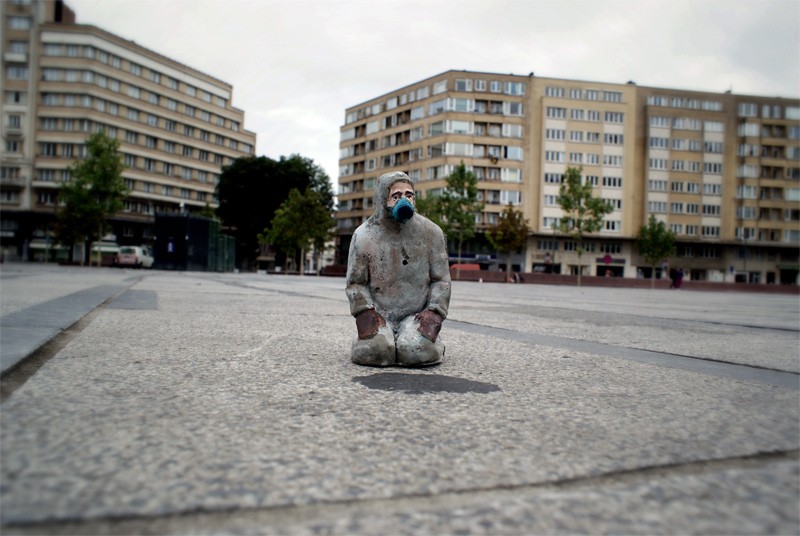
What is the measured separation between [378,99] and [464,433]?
77.1 m

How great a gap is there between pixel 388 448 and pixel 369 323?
181 cm

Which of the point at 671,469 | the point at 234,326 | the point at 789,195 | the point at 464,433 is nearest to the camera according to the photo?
the point at 671,469

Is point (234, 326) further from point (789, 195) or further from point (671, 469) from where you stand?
point (789, 195)

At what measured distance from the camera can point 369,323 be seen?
3.50 metres

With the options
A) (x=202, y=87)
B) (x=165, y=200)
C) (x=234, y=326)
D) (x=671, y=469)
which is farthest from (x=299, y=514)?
(x=202, y=87)

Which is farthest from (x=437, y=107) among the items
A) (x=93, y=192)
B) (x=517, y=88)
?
(x=93, y=192)

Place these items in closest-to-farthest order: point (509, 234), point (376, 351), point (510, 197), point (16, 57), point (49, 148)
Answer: point (376, 351), point (509, 234), point (16, 57), point (49, 148), point (510, 197)

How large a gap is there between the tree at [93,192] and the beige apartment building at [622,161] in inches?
1285

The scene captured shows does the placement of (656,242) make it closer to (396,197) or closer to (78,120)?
(78,120)

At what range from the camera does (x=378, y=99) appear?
7556cm

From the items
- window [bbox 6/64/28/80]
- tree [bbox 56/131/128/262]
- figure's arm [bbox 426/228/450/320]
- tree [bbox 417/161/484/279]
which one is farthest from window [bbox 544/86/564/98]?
figure's arm [bbox 426/228/450/320]

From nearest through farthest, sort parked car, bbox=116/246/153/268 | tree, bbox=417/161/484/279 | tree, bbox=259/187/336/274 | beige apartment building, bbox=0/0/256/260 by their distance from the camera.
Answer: parked car, bbox=116/246/153/268 → tree, bbox=259/187/336/274 → tree, bbox=417/161/484/279 → beige apartment building, bbox=0/0/256/260

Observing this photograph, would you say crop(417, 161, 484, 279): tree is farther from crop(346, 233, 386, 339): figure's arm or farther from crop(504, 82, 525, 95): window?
crop(346, 233, 386, 339): figure's arm

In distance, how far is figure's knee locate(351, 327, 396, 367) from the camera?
11.1 feet
